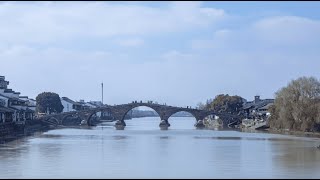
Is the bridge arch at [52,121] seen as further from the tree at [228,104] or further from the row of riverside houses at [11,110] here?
the tree at [228,104]

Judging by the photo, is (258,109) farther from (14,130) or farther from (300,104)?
(14,130)

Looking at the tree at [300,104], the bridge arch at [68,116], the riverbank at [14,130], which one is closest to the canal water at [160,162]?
A: the riverbank at [14,130]

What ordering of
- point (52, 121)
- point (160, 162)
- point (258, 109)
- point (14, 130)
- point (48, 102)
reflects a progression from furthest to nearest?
point (48, 102), point (52, 121), point (258, 109), point (14, 130), point (160, 162)

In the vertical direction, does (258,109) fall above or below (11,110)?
above

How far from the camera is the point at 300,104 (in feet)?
158

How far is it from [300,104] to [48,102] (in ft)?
157

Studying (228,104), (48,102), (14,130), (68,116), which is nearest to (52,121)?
(68,116)

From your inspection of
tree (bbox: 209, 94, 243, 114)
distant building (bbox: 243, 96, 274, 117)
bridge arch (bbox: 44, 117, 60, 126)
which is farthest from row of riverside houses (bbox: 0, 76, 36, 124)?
distant building (bbox: 243, 96, 274, 117)

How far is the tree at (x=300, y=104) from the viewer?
47.7 m

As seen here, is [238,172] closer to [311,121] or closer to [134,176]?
[134,176]

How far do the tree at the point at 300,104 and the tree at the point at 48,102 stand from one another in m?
43.3

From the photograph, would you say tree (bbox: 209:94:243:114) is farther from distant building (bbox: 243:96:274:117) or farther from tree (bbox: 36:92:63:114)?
tree (bbox: 36:92:63:114)

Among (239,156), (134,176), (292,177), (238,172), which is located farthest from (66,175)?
(239,156)

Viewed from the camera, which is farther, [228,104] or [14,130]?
[228,104]
